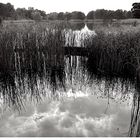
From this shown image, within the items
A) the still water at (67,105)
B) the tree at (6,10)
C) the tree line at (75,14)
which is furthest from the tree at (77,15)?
the still water at (67,105)

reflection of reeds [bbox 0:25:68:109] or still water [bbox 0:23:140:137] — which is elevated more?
reflection of reeds [bbox 0:25:68:109]

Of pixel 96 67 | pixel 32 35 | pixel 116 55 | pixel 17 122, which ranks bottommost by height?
pixel 17 122

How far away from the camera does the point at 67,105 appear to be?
9.26ft

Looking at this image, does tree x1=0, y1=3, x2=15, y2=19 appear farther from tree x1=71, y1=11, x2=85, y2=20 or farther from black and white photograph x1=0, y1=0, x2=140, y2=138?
black and white photograph x1=0, y1=0, x2=140, y2=138

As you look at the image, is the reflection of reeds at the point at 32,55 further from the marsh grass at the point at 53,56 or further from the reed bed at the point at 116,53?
the reed bed at the point at 116,53

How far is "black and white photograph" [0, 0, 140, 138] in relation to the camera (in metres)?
2.24

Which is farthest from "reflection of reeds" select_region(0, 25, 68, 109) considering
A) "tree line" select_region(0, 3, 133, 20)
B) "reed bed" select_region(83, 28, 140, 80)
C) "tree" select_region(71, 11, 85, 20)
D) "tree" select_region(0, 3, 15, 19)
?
"tree" select_region(71, 11, 85, 20)

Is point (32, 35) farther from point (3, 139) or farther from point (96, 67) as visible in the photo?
point (3, 139)

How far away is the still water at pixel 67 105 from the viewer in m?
2.18

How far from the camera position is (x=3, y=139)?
1.80 metres

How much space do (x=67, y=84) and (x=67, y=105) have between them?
2.92ft

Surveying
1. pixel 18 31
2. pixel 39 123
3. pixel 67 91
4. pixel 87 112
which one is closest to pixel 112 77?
pixel 67 91

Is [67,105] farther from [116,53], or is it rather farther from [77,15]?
[77,15]

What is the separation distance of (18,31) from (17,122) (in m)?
2.71
